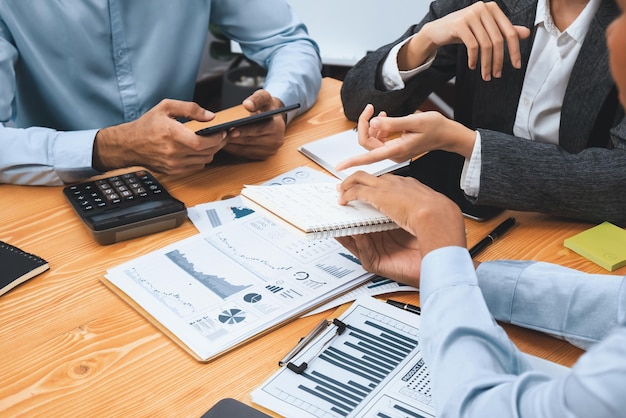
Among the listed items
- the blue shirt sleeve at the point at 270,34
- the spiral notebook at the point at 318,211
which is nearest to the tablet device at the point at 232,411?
the spiral notebook at the point at 318,211

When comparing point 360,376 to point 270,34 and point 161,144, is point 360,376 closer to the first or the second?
point 161,144

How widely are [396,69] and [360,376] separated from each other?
83 centimetres

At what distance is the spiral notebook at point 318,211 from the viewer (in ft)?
2.95

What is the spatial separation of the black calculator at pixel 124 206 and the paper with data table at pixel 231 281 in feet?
0.22

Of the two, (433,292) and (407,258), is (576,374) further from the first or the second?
(407,258)

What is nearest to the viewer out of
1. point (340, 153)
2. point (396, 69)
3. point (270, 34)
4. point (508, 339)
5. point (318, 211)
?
point (508, 339)

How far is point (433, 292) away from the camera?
29.5 inches

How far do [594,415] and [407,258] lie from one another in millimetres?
458

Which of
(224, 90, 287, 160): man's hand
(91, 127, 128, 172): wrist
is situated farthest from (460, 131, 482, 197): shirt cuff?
(91, 127, 128, 172): wrist

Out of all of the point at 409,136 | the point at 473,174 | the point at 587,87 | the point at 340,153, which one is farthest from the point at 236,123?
the point at 587,87

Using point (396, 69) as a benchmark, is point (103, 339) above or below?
below

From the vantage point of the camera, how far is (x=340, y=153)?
1318mm

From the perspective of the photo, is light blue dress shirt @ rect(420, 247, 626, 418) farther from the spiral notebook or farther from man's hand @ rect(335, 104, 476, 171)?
man's hand @ rect(335, 104, 476, 171)

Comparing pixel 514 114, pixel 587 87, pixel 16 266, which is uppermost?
pixel 587 87
